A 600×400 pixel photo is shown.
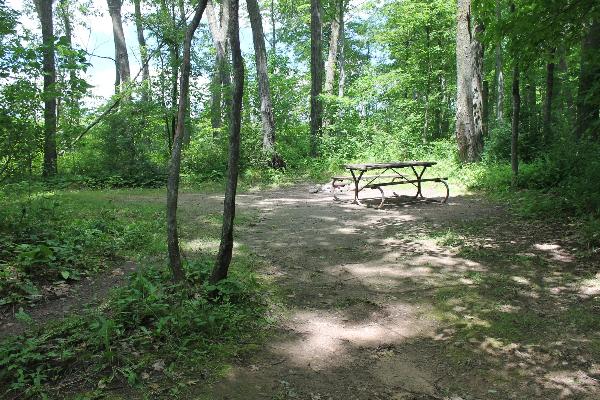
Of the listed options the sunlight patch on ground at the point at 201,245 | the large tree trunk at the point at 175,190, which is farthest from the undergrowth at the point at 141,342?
the sunlight patch on ground at the point at 201,245

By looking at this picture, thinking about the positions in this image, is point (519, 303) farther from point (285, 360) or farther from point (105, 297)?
point (105, 297)

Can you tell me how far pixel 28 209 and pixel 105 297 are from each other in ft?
10.8

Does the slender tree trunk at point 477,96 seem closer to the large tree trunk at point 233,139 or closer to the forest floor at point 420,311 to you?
the forest floor at point 420,311

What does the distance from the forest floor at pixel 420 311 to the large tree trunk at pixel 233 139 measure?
2.44ft

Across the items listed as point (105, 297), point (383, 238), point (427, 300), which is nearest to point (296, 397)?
point (427, 300)

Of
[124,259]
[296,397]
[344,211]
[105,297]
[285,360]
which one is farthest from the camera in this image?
[344,211]

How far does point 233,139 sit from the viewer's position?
165 inches

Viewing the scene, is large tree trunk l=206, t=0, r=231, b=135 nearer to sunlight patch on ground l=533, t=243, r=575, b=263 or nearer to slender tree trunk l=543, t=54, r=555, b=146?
slender tree trunk l=543, t=54, r=555, b=146

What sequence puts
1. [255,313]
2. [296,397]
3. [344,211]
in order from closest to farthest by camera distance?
[296,397]
[255,313]
[344,211]

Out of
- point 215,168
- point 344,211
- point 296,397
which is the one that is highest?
point 215,168

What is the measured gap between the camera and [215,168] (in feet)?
51.2

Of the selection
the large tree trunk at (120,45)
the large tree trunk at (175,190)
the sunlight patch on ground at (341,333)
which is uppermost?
the large tree trunk at (120,45)

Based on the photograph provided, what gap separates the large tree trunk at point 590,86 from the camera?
21.0 feet

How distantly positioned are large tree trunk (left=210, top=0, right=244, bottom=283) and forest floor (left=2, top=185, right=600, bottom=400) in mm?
744
